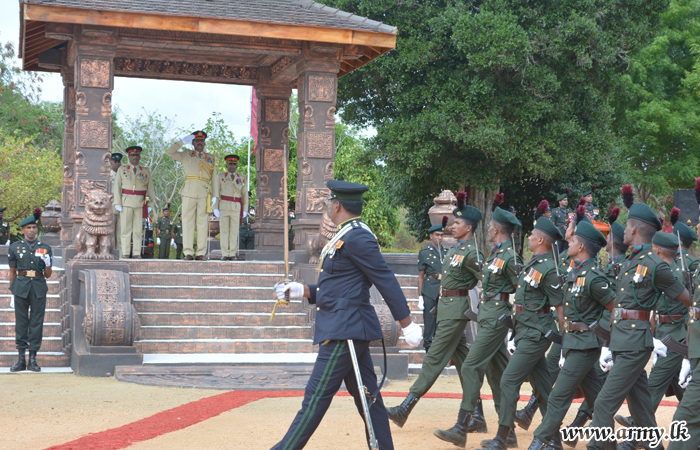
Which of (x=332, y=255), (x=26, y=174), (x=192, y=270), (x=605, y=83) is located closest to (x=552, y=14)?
(x=605, y=83)

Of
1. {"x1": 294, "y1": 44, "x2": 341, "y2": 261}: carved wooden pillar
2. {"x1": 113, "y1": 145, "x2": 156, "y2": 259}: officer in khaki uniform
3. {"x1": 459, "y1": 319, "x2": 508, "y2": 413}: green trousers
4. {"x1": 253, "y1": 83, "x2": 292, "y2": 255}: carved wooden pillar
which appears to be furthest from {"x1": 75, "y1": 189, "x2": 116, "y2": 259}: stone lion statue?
{"x1": 459, "y1": 319, "x2": 508, "y2": 413}: green trousers

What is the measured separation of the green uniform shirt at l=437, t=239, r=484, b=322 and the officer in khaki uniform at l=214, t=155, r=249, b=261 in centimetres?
892

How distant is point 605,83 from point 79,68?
16.5 metres

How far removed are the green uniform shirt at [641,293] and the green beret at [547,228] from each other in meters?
0.81

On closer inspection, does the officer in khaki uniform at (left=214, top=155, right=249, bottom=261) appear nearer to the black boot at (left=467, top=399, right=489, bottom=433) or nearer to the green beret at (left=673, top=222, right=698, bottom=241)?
the black boot at (left=467, top=399, right=489, bottom=433)

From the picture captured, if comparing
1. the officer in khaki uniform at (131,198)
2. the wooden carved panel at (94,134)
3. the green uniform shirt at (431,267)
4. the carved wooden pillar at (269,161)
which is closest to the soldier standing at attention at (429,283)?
the green uniform shirt at (431,267)

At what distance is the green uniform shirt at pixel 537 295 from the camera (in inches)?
282

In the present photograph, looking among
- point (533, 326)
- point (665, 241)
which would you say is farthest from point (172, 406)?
point (665, 241)

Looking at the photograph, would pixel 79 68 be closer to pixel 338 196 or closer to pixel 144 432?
pixel 144 432

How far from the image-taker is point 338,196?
19.4 ft

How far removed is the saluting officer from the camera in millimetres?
5504

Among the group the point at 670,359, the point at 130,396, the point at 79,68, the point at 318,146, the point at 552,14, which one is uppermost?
the point at 552,14

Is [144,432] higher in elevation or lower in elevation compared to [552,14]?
lower

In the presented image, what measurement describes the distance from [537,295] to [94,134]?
30.1 ft
